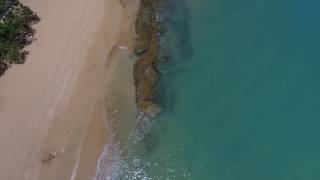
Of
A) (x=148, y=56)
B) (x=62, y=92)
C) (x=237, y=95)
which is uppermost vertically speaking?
(x=148, y=56)

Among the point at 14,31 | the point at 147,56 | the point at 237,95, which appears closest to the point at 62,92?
the point at 14,31

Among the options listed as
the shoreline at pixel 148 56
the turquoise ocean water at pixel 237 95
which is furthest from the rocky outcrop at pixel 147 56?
the turquoise ocean water at pixel 237 95

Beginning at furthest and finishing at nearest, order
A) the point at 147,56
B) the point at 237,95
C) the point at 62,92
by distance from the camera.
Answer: the point at 147,56
the point at 237,95
the point at 62,92

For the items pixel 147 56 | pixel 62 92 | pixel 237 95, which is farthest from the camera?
pixel 147 56

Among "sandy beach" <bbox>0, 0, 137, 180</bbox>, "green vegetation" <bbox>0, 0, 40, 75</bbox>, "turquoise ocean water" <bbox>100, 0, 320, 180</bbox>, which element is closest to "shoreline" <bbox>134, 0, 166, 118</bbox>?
"turquoise ocean water" <bbox>100, 0, 320, 180</bbox>

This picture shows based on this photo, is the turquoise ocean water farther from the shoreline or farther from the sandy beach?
the sandy beach

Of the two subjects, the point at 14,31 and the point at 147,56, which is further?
the point at 147,56

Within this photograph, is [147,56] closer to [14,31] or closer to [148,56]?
[148,56]
